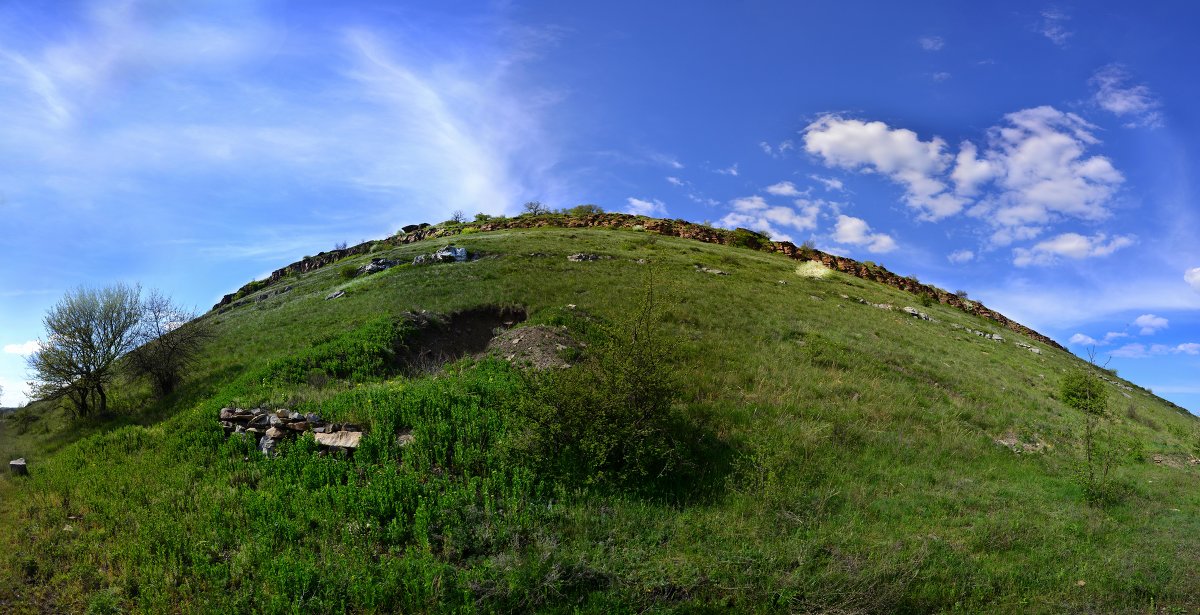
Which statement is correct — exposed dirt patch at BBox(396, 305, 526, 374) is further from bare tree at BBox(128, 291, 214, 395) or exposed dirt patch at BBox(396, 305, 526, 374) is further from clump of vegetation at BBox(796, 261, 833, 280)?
clump of vegetation at BBox(796, 261, 833, 280)

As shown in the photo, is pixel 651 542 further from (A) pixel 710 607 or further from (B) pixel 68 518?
(B) pixel 68 518

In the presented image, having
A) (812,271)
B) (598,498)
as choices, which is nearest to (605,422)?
(598,498)

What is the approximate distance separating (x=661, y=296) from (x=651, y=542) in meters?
18.1

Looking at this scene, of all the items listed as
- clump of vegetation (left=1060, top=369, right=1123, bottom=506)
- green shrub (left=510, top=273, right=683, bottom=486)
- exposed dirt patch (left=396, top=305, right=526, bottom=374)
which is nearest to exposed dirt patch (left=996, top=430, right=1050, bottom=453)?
clump of vegetation (left=1060, top=369, right=1123, bottom=506)

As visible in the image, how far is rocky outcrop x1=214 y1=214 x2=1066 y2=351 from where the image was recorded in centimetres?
5528

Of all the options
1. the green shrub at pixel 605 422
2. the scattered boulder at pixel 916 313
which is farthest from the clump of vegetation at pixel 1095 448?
the scattered boulder at pixel 916 313

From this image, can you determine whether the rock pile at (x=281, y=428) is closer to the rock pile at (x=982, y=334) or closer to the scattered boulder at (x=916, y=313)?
the scattered boulder at (x=916, y=313)

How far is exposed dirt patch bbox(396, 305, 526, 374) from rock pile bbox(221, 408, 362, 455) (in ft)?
17.2

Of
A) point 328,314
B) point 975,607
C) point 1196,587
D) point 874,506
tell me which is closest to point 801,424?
point 874,506

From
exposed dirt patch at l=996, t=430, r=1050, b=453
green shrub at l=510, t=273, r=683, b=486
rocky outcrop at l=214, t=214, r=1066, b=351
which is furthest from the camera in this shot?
rocky outcrop at l=214, t=214, r=1066, b=351

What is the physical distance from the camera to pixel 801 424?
523 inches

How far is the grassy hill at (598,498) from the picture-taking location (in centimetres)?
716

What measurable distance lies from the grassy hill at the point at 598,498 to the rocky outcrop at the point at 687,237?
4074cm

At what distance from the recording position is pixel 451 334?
20719mm
